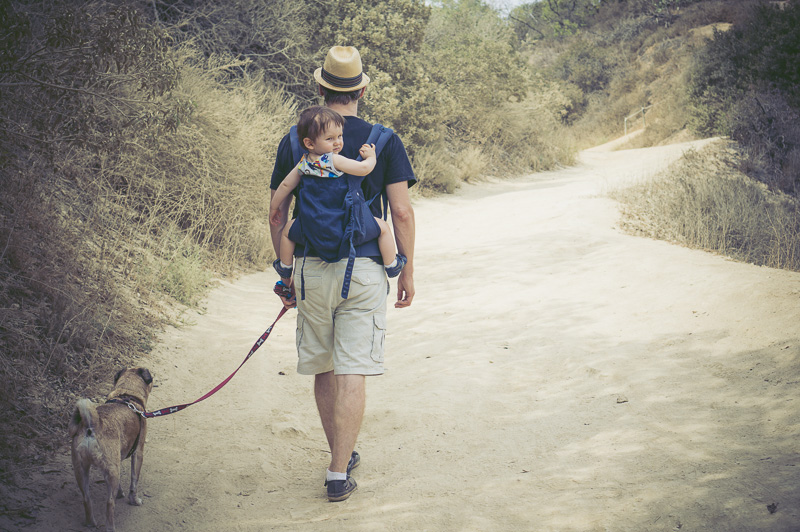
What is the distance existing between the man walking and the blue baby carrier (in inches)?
2.7

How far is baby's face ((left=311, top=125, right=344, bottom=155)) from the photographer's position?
2570 millimetres

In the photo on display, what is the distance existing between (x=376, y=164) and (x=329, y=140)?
0.30 meters

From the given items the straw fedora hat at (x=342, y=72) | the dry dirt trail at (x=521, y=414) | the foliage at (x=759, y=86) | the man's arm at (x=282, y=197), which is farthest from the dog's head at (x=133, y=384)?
the foliage at (x=759, y=86)

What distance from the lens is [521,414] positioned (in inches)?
157

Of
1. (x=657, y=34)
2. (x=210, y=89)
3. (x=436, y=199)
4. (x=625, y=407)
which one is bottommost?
A: (x=436, y=199)

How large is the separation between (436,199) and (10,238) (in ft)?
35.2

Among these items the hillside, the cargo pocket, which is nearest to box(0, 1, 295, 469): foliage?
the hillside

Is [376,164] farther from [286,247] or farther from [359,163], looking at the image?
[286,247]

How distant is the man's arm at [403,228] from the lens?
9.37 ft

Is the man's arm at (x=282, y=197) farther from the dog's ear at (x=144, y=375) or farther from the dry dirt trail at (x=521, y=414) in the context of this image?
the dry dirt trail at (x=521, y=414)

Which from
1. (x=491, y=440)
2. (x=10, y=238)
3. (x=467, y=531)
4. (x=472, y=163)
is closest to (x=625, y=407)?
(x=491, y=440)

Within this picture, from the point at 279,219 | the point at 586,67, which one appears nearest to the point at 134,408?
the point at 279,219

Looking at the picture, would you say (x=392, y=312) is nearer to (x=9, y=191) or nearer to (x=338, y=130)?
(x=9, y=191)

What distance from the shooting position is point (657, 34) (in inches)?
1361
